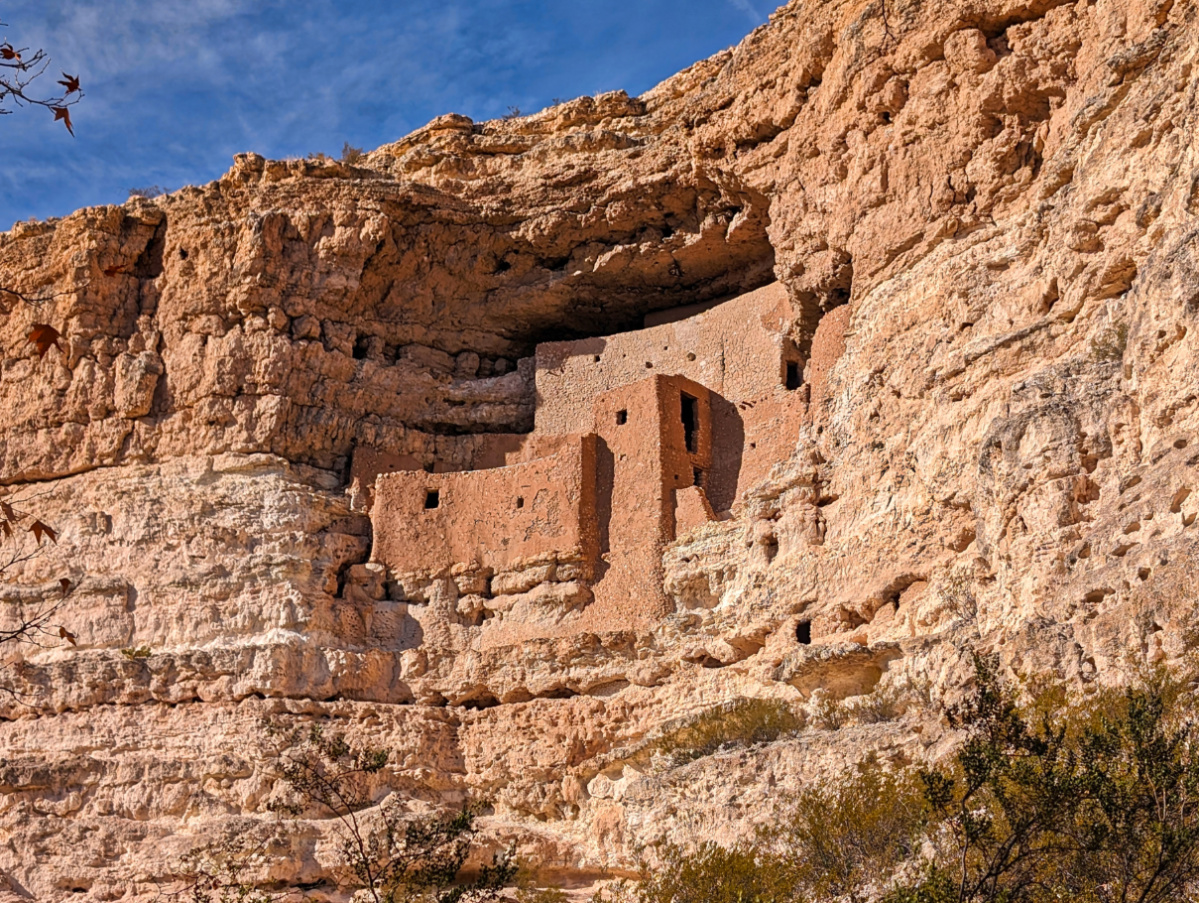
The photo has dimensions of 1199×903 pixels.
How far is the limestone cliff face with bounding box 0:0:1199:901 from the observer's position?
16703mm

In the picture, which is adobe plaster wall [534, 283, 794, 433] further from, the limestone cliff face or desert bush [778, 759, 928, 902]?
desert bush [778, 759, 928, 902]

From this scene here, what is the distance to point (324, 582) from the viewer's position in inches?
1013

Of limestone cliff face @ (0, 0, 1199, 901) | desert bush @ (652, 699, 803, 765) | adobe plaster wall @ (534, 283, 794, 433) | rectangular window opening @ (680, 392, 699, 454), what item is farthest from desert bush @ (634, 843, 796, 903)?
adobe plaster wall @ (534, 283, 794, 433)

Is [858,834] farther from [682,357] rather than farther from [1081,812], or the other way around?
[682,357]

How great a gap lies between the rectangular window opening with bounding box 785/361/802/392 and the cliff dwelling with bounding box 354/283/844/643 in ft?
0.07

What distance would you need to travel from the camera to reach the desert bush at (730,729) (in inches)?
750

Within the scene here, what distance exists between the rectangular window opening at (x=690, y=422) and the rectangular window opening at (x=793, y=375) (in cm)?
153

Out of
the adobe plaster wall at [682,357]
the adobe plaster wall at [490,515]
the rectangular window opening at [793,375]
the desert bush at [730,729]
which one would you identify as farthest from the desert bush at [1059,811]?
the adobe plaster wall at [682,357]

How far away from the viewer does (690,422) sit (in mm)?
25750

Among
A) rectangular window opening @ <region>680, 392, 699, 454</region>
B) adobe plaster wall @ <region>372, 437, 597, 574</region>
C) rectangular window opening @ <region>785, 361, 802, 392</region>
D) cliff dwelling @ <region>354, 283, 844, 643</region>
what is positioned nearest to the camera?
cliff dwelling @ <region>354, 283, 844, 643</region>

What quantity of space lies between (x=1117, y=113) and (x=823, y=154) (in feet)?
20.2

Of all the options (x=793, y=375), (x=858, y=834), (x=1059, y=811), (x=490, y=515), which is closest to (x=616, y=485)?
(x=490, y=515)

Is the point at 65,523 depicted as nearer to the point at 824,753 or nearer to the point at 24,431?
the point at 24,431

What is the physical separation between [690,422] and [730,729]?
735 centimetres
